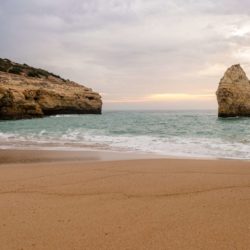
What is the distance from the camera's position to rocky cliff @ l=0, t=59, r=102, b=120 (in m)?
49.4

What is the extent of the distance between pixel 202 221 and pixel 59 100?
5836cm

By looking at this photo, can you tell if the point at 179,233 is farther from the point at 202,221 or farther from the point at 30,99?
the point at 30,99

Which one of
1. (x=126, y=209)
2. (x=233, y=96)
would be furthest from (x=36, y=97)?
(x=126, y=209)

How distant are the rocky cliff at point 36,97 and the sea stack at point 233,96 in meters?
26.3

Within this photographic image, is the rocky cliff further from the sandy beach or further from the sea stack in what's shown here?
the sandy beach

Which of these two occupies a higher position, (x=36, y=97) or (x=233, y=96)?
(x=36, y=97)

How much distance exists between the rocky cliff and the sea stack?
26.3 m

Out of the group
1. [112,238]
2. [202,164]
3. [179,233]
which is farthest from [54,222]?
[202,164]

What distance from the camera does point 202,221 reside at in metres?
4.38

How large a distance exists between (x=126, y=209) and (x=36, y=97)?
53.7 metres

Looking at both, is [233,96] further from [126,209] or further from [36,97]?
[126,209]

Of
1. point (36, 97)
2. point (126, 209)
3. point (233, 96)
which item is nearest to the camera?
point (126, 209)

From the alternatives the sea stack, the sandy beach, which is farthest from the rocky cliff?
the sandy beach

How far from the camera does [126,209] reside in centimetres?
494
